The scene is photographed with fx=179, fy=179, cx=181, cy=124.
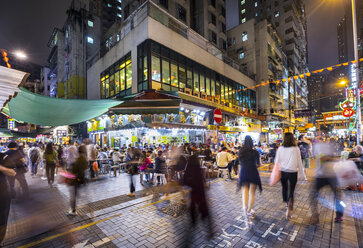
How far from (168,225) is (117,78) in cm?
1966

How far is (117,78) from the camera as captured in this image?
21.1 metres

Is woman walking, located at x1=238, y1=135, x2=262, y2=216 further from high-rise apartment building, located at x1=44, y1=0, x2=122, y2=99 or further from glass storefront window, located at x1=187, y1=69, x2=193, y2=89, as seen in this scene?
high-rise apartment building, located at x1=44, y1=0, x2=122, y2=99

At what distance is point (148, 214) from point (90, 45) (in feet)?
111

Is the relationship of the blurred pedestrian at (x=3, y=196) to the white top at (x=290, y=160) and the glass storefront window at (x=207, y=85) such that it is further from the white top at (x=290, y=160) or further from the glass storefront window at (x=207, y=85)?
the glass storefront window at (x=207, y=85)

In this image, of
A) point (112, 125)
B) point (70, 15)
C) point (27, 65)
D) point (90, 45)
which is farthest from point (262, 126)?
point (27, 65)

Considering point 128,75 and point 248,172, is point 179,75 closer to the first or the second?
point 128,75

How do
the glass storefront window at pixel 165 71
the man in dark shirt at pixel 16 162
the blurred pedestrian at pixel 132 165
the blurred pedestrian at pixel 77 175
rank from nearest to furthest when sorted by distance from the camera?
1. the blurred pedestrian at pixel 77 175
2. the man in dark shirt at pixel 16 162
3. the blurred pedestrian at pixel 132 165
4. the glass storefront window at pixel 165 71

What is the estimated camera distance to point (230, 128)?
23750 millimetres

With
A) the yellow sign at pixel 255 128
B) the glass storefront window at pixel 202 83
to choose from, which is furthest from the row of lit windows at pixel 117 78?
the yellow sign at pixel 255 128

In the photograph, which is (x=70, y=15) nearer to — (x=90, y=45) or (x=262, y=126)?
(x=90, y=45)

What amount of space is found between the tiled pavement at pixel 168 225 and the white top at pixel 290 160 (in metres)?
1.37

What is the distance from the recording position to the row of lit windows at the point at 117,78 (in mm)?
19275

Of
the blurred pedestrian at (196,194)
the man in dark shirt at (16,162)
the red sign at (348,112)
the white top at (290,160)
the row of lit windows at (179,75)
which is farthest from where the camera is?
the row of lit windows at (179,75)

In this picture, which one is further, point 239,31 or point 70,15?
point 239,31
